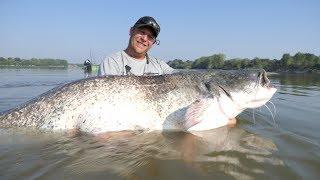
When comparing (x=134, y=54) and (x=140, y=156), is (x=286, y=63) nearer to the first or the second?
(x=134, y=54)

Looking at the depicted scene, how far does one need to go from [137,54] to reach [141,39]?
13.3 inches

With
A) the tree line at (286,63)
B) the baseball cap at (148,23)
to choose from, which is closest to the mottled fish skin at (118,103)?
the baseball cap at (148,23)

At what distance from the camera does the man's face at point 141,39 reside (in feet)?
22.5

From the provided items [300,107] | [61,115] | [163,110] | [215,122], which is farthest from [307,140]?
[300,107]

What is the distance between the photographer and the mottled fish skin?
5246mm

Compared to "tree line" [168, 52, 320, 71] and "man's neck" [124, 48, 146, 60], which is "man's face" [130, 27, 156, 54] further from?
"tree line" [168, 52, 320, 71]

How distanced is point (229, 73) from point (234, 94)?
1.33 ft

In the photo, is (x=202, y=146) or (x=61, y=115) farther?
(x=61, y=115)

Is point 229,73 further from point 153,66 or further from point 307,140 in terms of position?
point 153,66

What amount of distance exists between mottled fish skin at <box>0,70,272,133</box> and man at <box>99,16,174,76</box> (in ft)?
3.92

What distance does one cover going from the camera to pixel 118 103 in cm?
528

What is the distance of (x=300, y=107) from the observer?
30.4ft

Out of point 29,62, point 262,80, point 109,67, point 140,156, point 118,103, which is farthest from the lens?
point 29,62

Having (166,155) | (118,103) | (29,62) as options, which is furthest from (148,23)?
(29,62)
